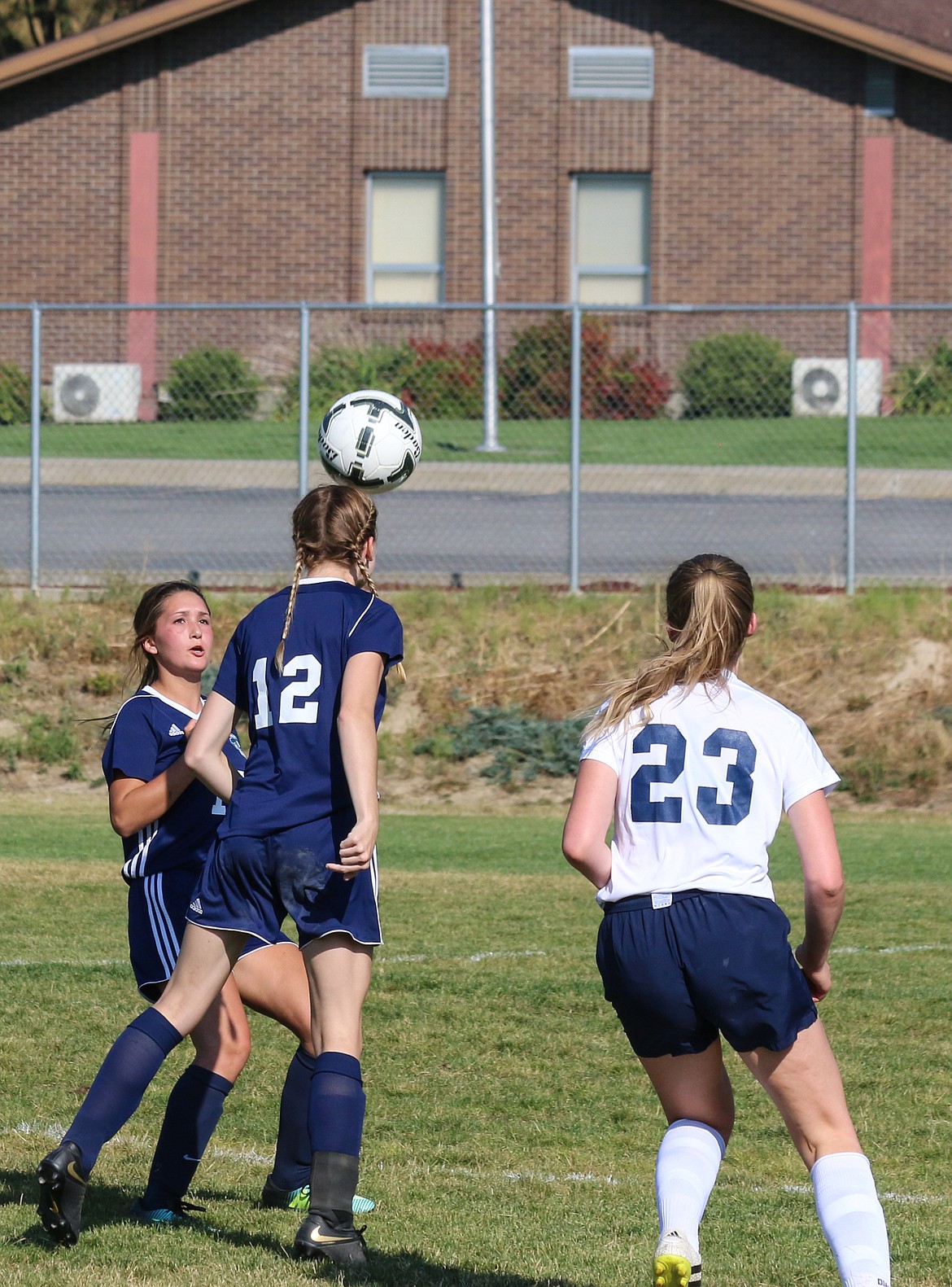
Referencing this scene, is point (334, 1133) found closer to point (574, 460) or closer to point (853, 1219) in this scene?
point (853, 1219)

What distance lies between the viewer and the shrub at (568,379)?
19938 millimetres

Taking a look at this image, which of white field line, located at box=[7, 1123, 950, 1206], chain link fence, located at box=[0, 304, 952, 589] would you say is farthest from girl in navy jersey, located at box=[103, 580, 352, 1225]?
chain link fence, located at box=[0, 304, 952, 589]

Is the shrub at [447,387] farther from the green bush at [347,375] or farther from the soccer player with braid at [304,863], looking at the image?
the soccer player with braid at [304,863]

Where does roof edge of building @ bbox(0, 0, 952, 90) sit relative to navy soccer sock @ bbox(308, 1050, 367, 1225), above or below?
above

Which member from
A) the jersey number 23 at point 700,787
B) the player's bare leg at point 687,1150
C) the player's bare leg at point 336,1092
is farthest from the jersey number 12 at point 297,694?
the player's bare leg at point 687,1150

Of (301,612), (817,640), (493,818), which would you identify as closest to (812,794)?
(301,612)

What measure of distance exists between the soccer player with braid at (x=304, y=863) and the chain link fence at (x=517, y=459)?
10.7 m

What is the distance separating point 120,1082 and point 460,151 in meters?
26.4

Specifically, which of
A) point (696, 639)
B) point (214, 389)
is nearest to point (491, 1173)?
point (696, 639)

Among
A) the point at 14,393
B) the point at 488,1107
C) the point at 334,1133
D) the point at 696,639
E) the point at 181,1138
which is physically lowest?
the point at 488,1107

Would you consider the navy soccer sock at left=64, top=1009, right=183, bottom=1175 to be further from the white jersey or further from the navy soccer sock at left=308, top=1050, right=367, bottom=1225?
the white jersey

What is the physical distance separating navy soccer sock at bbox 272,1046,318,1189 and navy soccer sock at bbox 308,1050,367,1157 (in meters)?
0.27

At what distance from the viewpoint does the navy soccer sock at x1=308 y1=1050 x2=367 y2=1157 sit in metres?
4.20

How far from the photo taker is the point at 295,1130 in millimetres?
4664
